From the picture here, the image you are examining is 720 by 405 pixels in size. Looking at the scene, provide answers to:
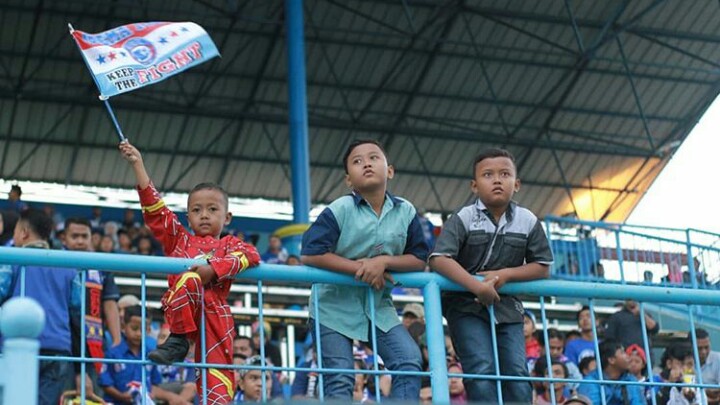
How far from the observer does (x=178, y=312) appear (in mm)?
5145

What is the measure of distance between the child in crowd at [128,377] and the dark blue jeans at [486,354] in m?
2.82

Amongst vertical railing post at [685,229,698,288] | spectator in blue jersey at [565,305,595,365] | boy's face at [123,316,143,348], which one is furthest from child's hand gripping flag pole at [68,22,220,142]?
vertical railing post at [685,229,698,288]

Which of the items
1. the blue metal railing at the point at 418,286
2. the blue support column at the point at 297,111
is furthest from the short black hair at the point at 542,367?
the blue support column at the point at 297,111

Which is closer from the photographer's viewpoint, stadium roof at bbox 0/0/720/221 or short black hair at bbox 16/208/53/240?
short black hair at bbox 16/208/53/240

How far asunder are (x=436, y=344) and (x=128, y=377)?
3383mm

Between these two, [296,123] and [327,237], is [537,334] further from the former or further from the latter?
[296,123]

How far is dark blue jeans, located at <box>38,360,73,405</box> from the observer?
6.46m

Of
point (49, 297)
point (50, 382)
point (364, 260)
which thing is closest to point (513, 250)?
point (364, 260)

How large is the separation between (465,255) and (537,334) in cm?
609

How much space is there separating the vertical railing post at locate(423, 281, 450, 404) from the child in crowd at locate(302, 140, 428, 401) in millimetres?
78

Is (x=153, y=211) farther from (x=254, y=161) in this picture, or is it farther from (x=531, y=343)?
(x=254, y=161)

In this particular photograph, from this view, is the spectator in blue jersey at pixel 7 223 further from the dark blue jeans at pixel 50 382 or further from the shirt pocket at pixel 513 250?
the shirt pocket at pixel 513 250

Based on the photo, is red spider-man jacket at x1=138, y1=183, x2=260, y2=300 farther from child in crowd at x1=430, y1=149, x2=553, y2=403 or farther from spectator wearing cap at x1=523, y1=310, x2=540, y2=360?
spectator wearing cap at x1=523, y1=310, x2=540, y2=360

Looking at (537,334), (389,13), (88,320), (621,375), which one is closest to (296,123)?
(389,13)
